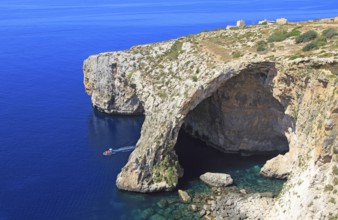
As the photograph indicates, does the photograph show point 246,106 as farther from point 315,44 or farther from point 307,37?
point 315,44

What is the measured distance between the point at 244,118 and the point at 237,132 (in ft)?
7.81

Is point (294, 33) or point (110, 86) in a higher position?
point (294, 33)

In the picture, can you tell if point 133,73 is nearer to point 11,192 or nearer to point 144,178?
point 144,178

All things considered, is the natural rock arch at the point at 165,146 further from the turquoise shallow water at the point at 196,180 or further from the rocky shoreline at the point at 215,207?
the rocky shoreline at the point at 215,207

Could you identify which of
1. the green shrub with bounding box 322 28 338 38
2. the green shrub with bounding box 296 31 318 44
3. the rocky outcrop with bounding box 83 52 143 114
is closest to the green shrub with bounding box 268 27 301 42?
the green shrub with bounding box 296 31 318 44

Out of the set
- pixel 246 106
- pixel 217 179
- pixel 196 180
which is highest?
pixel 246 106

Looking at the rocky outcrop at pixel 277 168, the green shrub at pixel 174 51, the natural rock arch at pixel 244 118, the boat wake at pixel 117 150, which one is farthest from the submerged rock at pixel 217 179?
the green shrub at pixel 174 51

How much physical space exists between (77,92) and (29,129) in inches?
1029

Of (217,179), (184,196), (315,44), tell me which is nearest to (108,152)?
(184,196)

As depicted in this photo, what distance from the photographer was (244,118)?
6031 cm

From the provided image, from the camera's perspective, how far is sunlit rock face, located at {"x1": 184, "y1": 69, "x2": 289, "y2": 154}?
187ft

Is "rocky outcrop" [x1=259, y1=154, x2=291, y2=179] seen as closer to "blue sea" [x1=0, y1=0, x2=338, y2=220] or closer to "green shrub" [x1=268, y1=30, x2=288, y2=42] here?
"blue sea" [x1=0, y1=0, x2=338, y2=220]

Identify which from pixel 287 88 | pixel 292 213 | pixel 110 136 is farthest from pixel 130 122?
pixel 292 213

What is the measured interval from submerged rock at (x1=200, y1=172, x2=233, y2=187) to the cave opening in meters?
1.75
